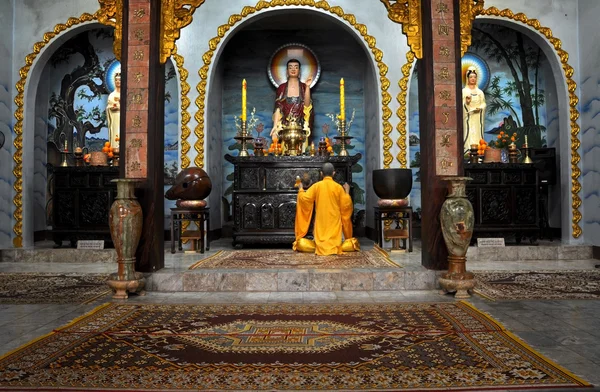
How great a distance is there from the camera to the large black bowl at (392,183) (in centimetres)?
730

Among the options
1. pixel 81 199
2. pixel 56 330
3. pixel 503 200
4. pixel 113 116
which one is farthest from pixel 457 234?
pixel 113 116

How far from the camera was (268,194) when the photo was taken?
8086 millimetres

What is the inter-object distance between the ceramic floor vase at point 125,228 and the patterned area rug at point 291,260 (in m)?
0.96

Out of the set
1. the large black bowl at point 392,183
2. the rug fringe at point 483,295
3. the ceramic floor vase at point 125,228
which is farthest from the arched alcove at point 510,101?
the ceramic floor vase at point 125,228

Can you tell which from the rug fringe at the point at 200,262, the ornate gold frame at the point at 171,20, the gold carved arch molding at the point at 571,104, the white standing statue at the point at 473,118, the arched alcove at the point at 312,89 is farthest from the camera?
the arched alcove at the point at 312,89

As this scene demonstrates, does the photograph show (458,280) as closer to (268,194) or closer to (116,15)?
(268,194)

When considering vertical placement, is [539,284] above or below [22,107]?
below

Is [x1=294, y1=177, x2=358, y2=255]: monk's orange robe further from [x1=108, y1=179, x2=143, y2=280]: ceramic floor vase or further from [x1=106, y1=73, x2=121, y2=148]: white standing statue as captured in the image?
[x1=106, y1=73, x2=121, y2=148]: white standing statue

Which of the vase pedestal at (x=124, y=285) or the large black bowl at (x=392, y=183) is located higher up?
the large black bowl at (x=392, y=183)

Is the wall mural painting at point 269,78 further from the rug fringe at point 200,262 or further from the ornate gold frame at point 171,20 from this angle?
the ornate gold frame at point 171,20

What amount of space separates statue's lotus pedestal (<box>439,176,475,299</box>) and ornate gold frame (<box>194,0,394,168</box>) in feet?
12.4

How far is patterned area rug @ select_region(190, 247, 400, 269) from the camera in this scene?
233 inches

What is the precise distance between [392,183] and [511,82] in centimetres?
471

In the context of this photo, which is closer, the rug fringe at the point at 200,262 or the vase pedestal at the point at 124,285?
the vase pedestal at the point at 124,285
